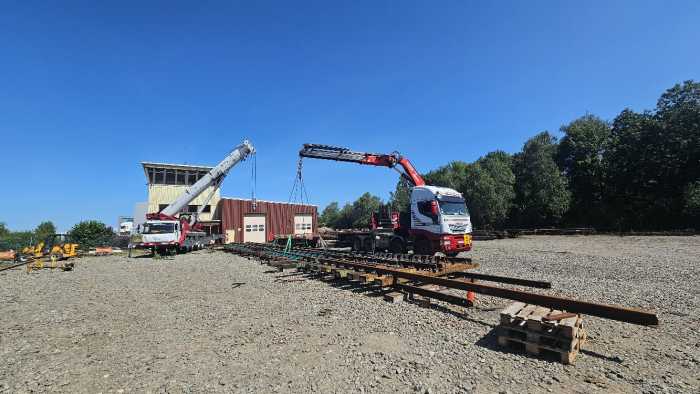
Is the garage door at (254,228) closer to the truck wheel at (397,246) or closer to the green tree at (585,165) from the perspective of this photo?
the truck wheel at (397,246)

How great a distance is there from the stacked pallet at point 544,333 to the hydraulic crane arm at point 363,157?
14437 mm

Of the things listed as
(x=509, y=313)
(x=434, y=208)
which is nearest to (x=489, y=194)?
(x=434, y=208)

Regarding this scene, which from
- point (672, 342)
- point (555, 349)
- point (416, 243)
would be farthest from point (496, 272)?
point (555, 349)

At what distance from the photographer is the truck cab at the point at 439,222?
560 inches

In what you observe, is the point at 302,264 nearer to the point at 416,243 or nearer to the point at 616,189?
the point at 416,243

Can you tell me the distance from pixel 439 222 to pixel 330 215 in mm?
79887

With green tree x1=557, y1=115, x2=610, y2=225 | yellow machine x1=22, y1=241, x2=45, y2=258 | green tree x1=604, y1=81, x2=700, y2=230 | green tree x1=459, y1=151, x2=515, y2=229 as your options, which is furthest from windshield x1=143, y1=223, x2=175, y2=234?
green tree x1=557, y1=115, x2=610, y2=225

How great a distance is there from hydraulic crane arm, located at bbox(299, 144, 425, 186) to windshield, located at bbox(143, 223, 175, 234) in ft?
37.0

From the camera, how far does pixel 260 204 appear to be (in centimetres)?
3538

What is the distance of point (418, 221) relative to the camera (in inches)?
603

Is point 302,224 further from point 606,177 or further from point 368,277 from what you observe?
point 606,177

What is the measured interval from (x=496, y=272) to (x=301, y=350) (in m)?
8.96

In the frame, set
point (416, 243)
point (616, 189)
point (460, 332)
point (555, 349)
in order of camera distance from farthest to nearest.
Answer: point (616, 189) < point (416, 243) < point (460, 332) < point (555, 349)

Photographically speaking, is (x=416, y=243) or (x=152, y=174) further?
(x=152, y=174)
